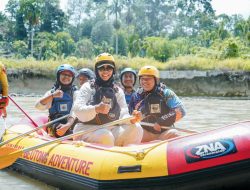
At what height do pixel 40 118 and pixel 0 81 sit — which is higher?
pixel 0 81

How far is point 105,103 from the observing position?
4.55 meters

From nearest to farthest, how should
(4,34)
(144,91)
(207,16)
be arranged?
1. (144,91)
2. (4,34)
3. (207,16)

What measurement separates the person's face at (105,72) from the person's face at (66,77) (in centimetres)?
121

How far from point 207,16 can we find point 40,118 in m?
61.1

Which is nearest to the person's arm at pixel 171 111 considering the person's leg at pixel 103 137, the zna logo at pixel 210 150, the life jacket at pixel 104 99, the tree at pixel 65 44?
the life jacket at pixel 104 99

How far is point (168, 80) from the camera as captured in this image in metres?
26.7

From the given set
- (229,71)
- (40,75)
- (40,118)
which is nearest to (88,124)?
(40,118)

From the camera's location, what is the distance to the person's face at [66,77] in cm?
572

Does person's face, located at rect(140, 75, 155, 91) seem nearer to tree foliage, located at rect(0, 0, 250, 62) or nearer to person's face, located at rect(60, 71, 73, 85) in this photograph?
person's face, located at rect(60, 71, 73, 85)

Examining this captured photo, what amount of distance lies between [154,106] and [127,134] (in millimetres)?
682

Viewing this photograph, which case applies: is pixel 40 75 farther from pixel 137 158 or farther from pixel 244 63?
pixel 137 158

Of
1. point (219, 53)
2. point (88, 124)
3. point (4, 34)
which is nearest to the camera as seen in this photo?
point (88, 124)

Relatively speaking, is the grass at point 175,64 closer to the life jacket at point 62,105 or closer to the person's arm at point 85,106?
the life jacket at point 62,105

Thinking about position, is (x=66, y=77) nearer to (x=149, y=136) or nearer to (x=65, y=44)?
(x=149, y=136)
